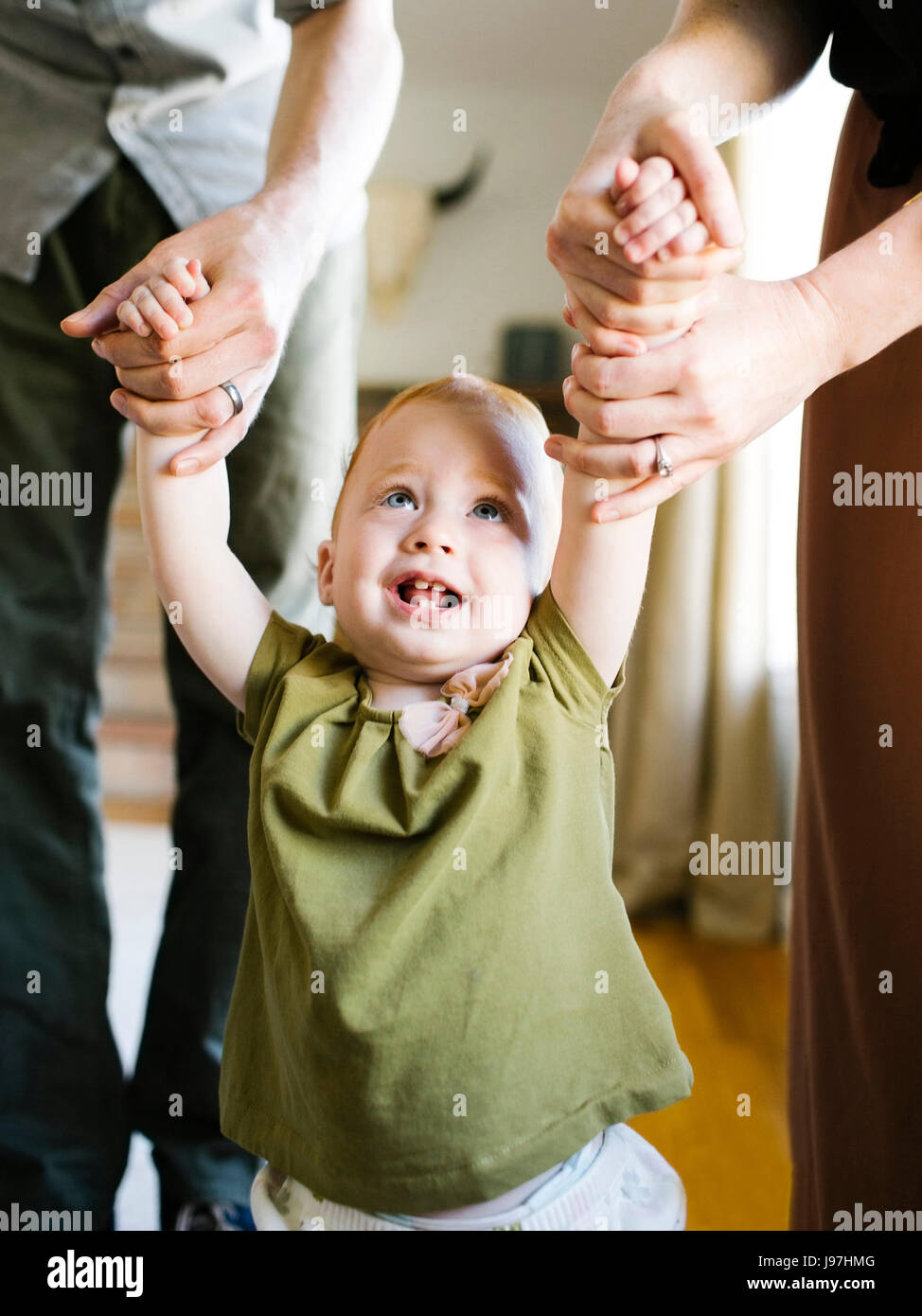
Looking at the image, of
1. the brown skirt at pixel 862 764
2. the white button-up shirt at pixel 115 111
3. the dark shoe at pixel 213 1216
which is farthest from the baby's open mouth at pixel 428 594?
the dark shoe at pixel 213 1216

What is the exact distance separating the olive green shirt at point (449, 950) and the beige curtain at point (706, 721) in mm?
1837

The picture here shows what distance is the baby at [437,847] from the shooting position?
68 cm

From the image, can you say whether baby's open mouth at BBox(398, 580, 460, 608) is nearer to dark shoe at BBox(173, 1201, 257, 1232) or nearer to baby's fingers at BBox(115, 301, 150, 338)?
baby's fingers at BBox(115, 301, 150, 338)

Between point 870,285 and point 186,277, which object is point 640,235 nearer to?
point 870,285

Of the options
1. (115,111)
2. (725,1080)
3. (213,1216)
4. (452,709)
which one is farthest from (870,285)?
(725,1080)

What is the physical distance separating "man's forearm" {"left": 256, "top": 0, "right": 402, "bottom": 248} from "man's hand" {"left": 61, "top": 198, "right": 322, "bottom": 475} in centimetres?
9

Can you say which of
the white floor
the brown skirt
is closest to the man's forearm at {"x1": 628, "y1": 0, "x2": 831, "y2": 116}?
the brown skirt

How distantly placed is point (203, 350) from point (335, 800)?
0.30 meters

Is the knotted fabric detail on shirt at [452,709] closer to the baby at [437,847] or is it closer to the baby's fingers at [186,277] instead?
the baby at [437,847]

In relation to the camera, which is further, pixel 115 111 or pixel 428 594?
pixel 115 111

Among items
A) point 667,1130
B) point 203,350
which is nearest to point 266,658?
point 203,350

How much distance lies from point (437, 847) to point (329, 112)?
2.15 ft

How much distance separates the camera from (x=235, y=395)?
779 millimetres

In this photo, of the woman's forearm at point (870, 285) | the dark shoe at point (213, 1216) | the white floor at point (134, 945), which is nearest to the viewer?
the woman's forearm at point (870, 285)
